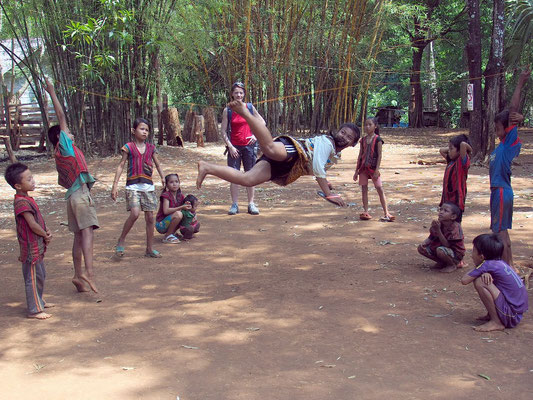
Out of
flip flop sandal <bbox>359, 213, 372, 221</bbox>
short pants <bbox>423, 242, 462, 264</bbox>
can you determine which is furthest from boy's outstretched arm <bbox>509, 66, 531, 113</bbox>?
flip flop sandal <bbox>359, 213, 372, 221</bbox>

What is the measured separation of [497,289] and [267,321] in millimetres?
1458

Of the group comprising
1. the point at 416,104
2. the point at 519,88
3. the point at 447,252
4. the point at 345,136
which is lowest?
the point at 447,252

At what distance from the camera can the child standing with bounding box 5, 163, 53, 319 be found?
3.89m

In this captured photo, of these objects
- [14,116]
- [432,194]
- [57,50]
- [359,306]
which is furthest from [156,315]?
[14,116]

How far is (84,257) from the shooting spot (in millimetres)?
4414

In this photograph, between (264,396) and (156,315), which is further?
(156,315)

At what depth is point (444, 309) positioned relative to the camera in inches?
156

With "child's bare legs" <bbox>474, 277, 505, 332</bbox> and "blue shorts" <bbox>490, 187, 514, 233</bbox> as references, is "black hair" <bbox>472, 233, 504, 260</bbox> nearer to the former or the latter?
"child's bare legs" <bbox>474, 277, 505, 332</bbox>

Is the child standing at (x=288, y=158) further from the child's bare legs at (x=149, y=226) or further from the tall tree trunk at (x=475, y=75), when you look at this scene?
the tall tree trunk at (x=475, y=75)

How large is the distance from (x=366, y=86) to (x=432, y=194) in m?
6.53

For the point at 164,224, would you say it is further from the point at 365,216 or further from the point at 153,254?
the point at 365,216

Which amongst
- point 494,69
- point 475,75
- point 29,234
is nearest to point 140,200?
point 29,234

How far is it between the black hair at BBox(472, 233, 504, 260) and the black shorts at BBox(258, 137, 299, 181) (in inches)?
58.5

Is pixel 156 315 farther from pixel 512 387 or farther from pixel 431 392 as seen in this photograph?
pixel 512 387
